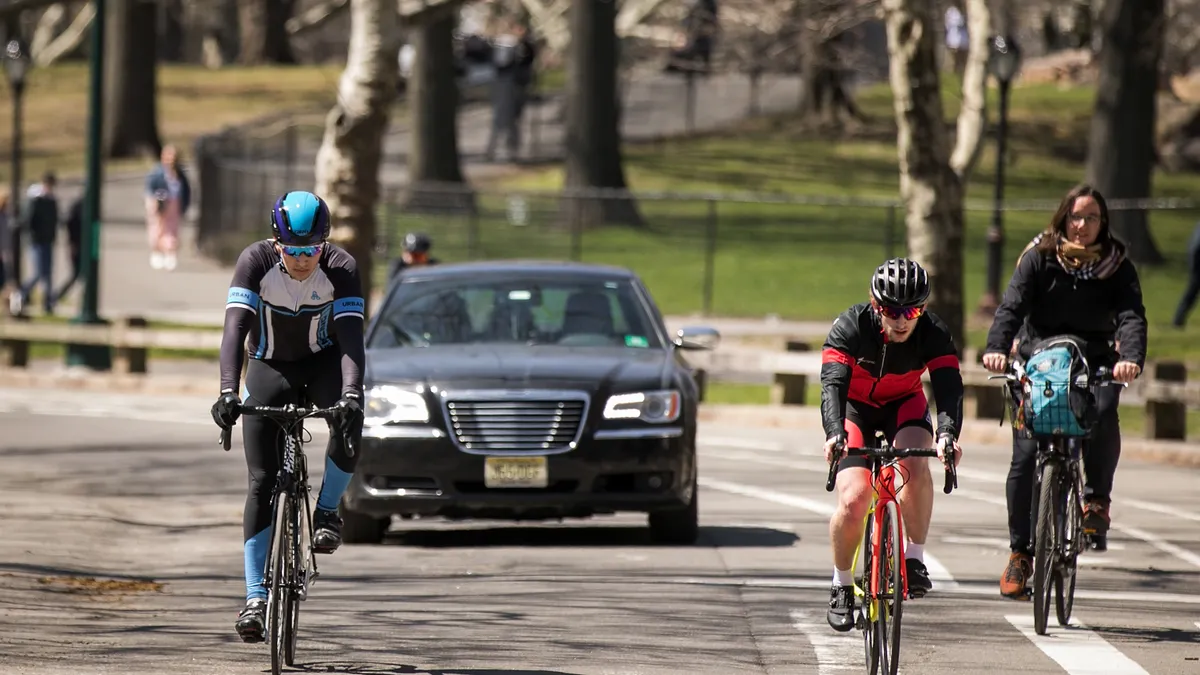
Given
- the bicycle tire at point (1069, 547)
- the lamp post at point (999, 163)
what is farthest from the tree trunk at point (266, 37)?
the bicycle tire at point (1069, 547)

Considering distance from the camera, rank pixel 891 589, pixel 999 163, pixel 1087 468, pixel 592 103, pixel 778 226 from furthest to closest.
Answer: pixel 592 103 < pixel 778 226 < pixel 999 163 < pixel 1087 468 < pixel 891 589

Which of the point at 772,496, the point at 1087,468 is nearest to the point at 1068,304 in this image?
the point at 1087,468

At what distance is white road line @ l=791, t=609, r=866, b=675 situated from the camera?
8902 mm

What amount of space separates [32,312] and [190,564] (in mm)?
20659

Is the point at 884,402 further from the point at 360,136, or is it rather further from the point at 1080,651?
the point at 360,136

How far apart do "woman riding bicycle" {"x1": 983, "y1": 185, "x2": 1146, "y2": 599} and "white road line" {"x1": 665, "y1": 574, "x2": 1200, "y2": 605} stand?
485 millimetres

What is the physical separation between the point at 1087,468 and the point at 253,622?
4.43m

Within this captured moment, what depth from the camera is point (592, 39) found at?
Answer: 41.0 m

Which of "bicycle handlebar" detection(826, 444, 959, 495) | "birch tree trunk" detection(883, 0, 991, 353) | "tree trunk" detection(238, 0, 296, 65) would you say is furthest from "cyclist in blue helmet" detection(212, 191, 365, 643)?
"tree trunk" detection(238, 0, 296, 65)

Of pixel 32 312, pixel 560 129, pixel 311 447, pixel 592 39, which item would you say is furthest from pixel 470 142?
pixel 311 447

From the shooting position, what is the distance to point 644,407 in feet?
40.5

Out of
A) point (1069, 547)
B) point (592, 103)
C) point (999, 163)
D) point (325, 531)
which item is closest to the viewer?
point (325, 531)

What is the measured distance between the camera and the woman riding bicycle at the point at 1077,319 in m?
10.4

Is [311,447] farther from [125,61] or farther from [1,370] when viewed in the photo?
[125,61]
